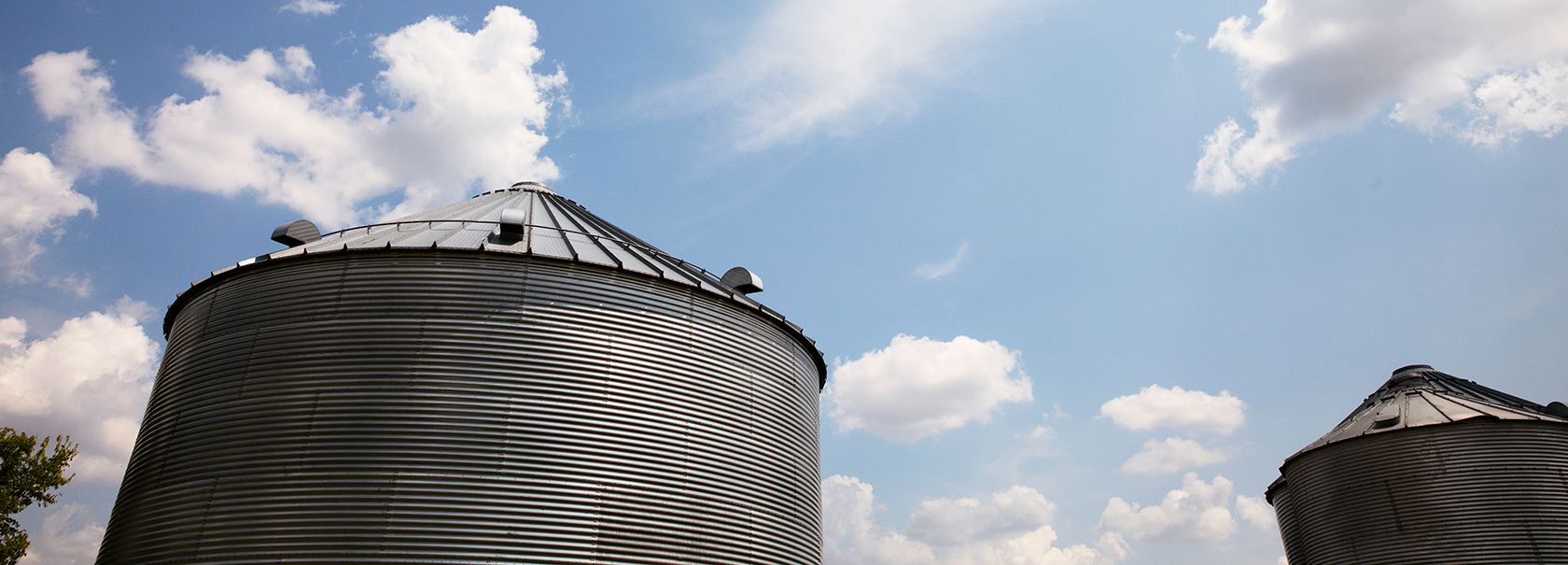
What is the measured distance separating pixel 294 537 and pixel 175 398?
19.6 feet

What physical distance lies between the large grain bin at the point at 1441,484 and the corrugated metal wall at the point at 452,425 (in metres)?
25.8

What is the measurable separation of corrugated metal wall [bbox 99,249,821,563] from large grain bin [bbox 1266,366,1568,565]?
84.5ft

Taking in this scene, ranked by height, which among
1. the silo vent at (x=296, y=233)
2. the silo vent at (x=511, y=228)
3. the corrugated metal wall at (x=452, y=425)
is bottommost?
the corrugated metal wall at (x=452, y=425)

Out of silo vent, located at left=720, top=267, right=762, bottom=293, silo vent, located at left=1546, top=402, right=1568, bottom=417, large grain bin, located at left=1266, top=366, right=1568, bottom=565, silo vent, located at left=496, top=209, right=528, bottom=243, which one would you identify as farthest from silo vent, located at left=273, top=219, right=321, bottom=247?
silo vent, located at left=1546, top=402, right=1568, bottom=417

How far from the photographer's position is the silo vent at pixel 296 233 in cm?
2156

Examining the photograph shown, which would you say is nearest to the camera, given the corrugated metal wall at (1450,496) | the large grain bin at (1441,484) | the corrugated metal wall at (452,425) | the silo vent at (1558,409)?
the corrugated metal wall at (452,425)

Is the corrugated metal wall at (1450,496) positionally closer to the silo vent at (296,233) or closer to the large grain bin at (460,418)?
the large grain bin at (460,418)

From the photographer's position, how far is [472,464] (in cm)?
1521

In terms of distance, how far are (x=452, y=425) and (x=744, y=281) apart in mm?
8940

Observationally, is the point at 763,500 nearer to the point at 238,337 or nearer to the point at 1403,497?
the point at 238,337

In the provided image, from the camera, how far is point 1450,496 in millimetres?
30125

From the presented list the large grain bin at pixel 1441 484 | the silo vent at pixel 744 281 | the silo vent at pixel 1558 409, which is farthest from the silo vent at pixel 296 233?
the silo vent at pixel 1558 409

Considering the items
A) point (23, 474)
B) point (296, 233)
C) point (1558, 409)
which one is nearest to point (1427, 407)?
point (1558, 409)

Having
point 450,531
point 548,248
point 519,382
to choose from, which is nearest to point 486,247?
point 548,248
